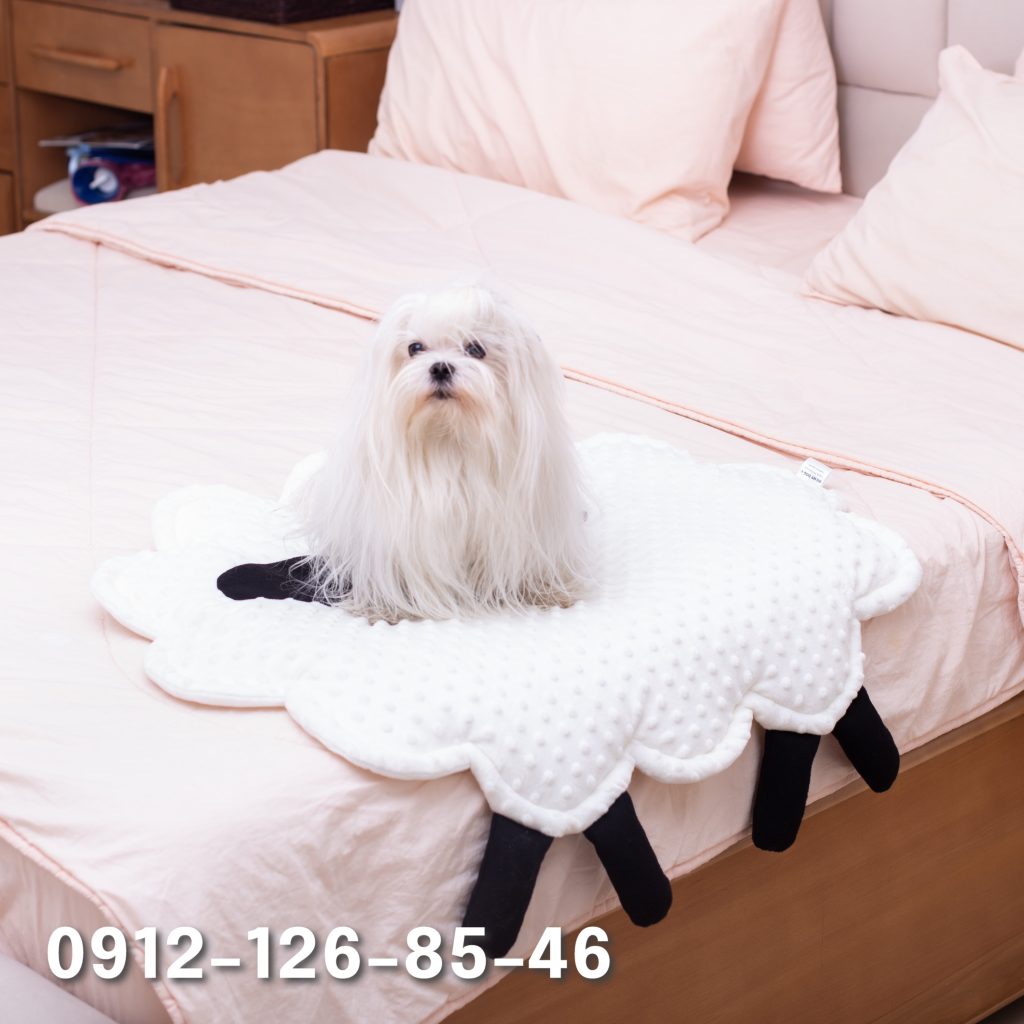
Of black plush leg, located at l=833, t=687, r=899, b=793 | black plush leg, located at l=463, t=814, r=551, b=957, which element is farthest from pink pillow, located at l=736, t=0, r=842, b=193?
black plush leg, located at l=463, t=814, r=551, b=957

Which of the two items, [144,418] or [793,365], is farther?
[793,365]

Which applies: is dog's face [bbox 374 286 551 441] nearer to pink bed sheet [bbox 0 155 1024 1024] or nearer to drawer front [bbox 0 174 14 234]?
pink bed sheet [bbox 0 155 1024 1024]

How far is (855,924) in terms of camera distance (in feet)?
5.00

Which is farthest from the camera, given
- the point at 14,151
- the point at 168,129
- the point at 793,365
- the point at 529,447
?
the point at 14,151

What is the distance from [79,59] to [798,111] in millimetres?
1713

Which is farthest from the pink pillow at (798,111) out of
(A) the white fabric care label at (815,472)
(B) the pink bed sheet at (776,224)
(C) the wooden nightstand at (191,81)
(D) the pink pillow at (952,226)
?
(A) the white fabric care label at (815,472)

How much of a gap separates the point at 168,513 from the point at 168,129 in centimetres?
200

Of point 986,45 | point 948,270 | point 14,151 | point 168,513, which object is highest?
point 986,45

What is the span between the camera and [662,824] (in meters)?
1.23

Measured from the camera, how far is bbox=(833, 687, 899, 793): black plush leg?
133cm

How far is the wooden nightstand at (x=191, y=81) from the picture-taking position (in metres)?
2.96

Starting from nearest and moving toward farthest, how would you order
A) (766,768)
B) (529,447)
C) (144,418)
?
1. (529,447)
2. (766,768)
3. (144,418)

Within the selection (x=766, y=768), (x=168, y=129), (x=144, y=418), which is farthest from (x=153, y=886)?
(x=168, y=129)

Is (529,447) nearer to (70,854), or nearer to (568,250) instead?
(70,854)
